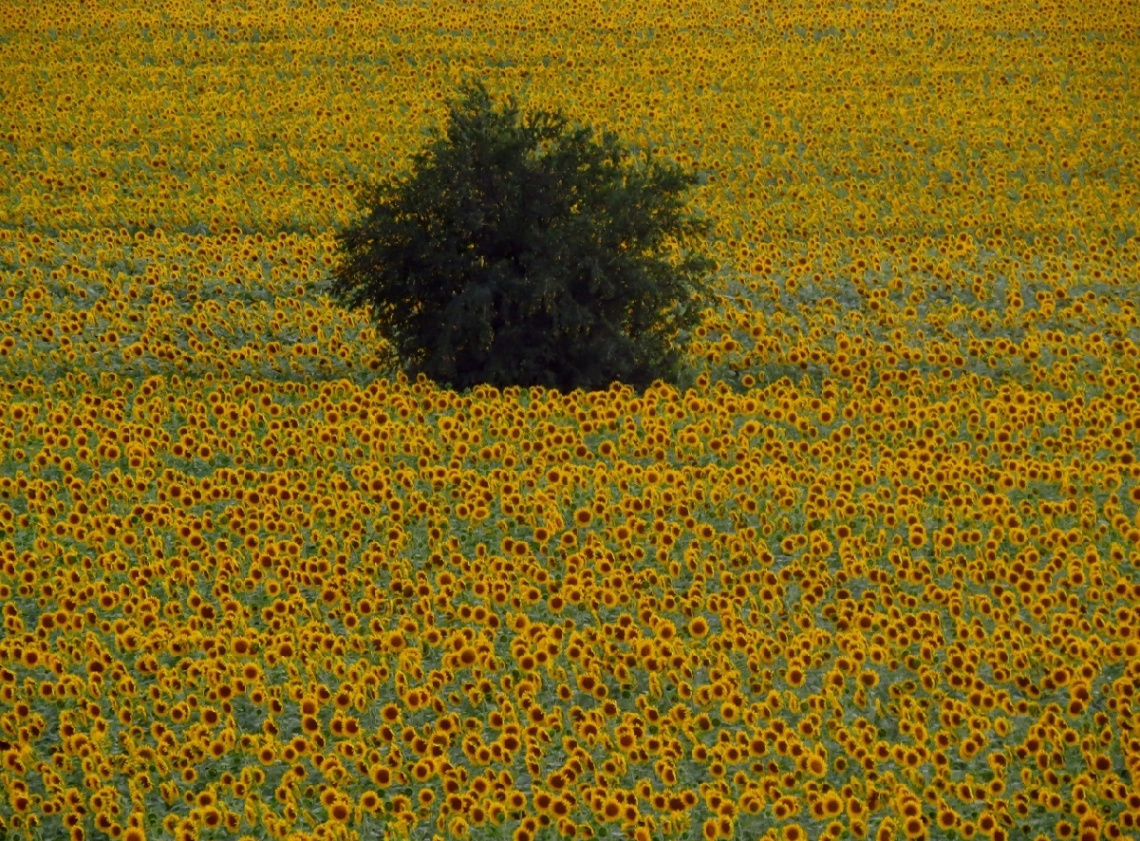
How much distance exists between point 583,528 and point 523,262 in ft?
17.9

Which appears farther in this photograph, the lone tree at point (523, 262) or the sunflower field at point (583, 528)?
the lone tree at point (523, 262)

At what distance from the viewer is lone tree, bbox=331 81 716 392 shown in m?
20.5

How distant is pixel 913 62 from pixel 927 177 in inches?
346

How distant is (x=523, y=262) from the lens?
→ 20578mm

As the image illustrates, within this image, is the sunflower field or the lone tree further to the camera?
the lone tree

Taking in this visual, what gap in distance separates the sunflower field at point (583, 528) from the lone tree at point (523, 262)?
89 cm

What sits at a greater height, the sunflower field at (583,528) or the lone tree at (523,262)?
the lone tree at (523,262)

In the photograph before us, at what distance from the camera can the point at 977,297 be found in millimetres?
24516

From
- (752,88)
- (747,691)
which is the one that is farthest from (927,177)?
(747,691)

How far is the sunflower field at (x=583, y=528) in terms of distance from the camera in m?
11.7

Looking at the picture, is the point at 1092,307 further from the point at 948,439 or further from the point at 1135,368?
the point at 948,439

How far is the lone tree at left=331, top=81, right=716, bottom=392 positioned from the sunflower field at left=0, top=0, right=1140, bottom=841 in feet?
2.94

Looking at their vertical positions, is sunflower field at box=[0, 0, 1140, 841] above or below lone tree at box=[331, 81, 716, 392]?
below

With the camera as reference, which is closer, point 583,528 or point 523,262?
point 583,528
